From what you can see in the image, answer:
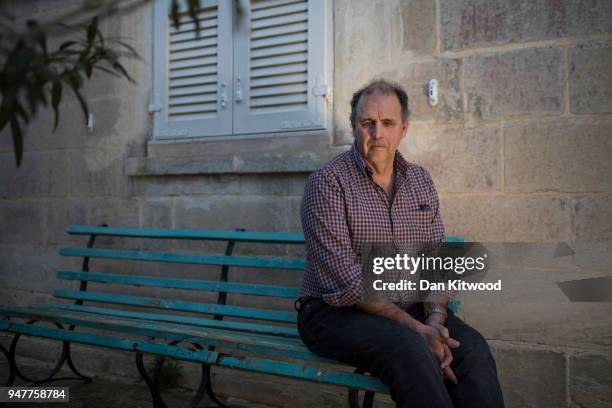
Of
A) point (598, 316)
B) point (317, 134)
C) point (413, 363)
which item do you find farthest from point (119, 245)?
point (598, 316)

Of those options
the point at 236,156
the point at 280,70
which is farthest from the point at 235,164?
the point at 280,70

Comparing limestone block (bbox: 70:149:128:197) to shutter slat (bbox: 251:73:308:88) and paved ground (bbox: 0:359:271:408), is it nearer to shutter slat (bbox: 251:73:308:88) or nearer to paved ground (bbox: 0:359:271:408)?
shutter slat (bbox: 251:73:308:88)

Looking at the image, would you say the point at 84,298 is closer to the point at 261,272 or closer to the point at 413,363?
the point at 261,272

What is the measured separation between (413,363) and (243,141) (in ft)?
6.67

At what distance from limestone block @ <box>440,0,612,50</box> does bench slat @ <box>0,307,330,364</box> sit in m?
1.72

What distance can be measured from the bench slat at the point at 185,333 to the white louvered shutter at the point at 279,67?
1313 mm

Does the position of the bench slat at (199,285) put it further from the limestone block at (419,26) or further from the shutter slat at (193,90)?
the limestone block at (419,26)

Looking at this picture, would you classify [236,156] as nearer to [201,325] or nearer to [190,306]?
[190,306]

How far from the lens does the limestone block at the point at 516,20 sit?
106 inches

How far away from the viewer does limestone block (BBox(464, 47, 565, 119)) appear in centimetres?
277

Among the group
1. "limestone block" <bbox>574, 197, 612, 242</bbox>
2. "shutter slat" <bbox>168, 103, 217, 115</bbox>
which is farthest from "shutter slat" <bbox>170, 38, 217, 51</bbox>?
"limestone block" <bbox>574, 197, 612, 242</bbox>

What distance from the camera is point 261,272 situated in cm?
348

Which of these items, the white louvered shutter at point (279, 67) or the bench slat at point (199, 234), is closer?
the bench slat at point (199, 234)

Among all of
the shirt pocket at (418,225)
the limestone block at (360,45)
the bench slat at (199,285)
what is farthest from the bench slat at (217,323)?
the limestone block at (360,45)
